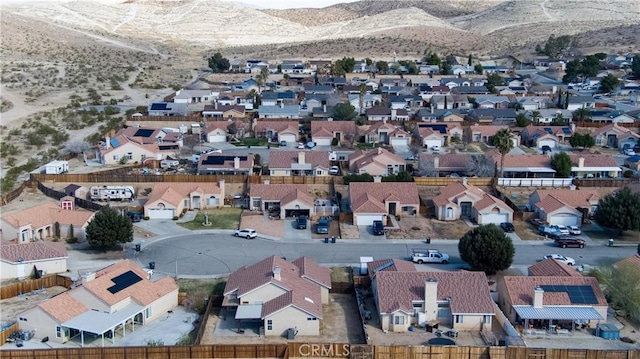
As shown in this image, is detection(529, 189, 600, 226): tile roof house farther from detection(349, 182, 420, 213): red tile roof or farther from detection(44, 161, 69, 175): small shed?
detection(44, 161, 69, 175): small shed

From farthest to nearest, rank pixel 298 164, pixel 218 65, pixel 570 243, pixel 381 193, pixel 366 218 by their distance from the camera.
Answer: pixel 218 65 < pixel 298 164 < pixel 381 193 < pixel 366 218 < pixel 570 243

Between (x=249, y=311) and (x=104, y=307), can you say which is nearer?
(x=104, y=307)

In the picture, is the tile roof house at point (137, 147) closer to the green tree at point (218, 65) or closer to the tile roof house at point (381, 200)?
the tile roof house at point (381, 200)

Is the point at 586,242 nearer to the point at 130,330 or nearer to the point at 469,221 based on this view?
the point at 469,221

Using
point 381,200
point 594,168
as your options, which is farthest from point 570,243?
point 594,168

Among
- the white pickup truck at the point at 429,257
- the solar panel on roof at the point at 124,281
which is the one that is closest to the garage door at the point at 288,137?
the white pickup truck at the point at 429,257

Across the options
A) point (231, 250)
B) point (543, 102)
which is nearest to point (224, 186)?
point (231, 250)

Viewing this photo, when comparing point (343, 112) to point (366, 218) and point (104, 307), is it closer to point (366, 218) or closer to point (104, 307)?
point (366, 218)
